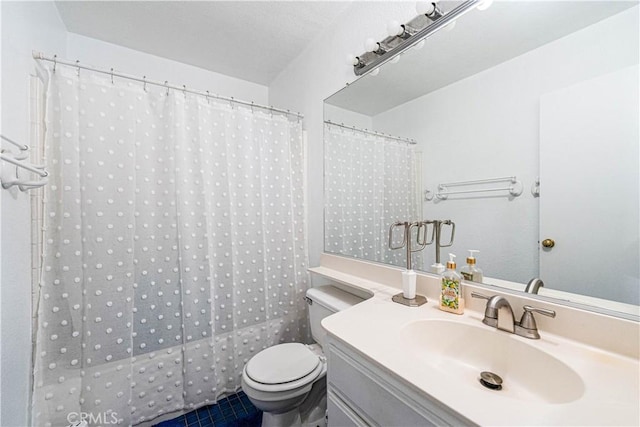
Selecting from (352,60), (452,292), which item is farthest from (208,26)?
(452,292)

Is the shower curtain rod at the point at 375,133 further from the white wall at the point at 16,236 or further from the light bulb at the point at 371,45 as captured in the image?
the white wall at the point at 16,236

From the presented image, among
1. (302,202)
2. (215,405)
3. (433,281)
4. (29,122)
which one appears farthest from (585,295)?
(29,122)

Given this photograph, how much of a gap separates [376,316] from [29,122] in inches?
69.0

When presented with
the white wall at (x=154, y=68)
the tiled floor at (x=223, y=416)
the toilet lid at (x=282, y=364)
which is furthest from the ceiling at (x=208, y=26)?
the tiled floor at (x=223, y=416)

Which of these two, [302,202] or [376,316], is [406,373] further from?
[302,202]

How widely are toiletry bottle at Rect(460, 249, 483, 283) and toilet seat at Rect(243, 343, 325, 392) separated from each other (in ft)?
2.70

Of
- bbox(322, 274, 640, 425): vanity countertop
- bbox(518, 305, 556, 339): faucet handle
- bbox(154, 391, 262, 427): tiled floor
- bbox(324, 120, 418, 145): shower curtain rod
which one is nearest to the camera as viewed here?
bbox(322, 274, 640, 425): vanity countertop

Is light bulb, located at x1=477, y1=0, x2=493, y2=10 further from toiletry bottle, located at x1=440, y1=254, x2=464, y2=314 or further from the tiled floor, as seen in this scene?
the tiled floor

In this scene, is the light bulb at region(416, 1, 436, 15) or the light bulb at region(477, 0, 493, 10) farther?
the light bulb at region(416, 1, 436, 15)

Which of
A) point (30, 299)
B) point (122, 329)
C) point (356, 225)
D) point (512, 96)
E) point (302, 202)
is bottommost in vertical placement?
point (122, 329)

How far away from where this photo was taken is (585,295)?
0.73 meters

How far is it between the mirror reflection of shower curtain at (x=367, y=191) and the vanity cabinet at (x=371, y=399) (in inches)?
23.2

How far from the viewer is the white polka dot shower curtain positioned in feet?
3.81

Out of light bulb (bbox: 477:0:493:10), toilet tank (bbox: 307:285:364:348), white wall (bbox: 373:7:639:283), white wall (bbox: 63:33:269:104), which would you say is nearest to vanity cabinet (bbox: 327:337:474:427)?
toilet tank (bbox: 307:285:364:348)
